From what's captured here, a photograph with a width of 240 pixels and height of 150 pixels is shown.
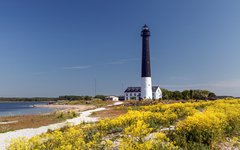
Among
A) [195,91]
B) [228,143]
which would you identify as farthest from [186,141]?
[195,91]

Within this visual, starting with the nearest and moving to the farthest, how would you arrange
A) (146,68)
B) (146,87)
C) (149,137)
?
(149,137) < (146,68) < (146,87)

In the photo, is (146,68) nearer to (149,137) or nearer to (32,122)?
(32,122)

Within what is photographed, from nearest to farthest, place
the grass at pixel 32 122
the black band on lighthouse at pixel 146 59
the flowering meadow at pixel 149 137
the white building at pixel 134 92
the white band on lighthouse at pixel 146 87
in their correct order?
the flowering meadow at pixel 149 137, the grass at pixel 32 122, the black band on lighthouse at pixel 146 59, the white band on lighthouse at pixel 146 87, the white building at pixel 134 92

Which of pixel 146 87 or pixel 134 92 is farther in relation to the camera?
pixel 134 92

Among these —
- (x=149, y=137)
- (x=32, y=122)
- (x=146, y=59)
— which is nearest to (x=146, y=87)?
(x=146, y=59)

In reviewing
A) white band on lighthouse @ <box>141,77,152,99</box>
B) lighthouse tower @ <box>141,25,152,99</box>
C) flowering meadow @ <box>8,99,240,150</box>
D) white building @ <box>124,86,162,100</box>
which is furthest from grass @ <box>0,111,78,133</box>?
white building @ <box>124,86,162,100</box>

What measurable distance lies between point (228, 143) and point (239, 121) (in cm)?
222

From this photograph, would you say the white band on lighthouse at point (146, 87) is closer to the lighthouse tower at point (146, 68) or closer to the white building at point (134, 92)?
the lighthouse tower at point (146, 68)

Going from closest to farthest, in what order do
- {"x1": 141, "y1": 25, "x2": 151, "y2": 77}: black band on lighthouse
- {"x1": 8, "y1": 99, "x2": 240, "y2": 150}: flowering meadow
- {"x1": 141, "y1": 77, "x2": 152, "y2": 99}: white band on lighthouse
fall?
1. {"x1": 8, "y1": 99, "x2": 240, "y2": 150}: flowering meadow
2. {"x1": 141, "y1": 25, "x2": 151, "y2": 77}: black band on lighthouse
3. {"x1": 141, "y1": 77, "x2": 152, "y2": 99}: white band on lighthouse

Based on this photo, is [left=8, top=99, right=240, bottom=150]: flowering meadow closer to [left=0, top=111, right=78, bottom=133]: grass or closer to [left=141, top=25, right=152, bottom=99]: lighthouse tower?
[left=0, top=111, right=78, bottom=133]: grass

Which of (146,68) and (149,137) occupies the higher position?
(146,68)

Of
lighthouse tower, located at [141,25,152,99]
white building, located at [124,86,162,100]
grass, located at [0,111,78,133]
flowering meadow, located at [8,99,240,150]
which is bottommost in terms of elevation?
grass, located at [0,111,78,133]

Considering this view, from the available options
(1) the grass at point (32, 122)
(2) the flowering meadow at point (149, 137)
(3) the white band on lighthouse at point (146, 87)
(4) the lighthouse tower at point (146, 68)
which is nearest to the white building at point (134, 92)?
(3) the white band on lighthouse at point (146, 87)

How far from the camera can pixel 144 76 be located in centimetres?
5844
